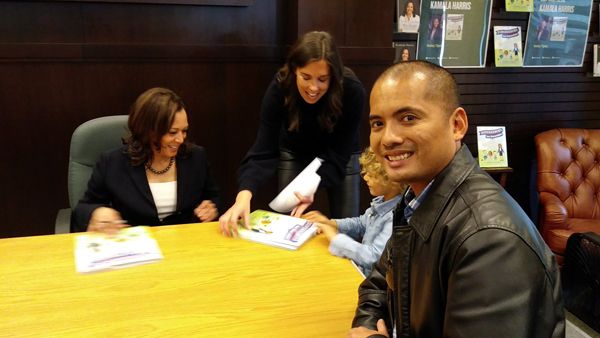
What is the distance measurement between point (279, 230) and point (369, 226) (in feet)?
1.06

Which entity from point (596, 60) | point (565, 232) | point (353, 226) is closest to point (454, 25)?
point (596, 60)

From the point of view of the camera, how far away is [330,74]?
209 cm

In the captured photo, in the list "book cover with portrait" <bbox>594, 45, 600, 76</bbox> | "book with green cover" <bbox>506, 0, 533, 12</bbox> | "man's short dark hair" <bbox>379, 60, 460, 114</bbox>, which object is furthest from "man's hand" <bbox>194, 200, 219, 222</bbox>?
"book cover with portrait" <bbox>594, 45, 600, 76</bbox>

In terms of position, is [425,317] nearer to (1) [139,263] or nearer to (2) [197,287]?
(2) [197,287]

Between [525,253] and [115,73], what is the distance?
7.95 feet

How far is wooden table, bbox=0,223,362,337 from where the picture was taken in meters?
1.25

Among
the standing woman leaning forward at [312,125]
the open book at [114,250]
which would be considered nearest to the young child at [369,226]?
the standing woman leaning forward at [312,125]

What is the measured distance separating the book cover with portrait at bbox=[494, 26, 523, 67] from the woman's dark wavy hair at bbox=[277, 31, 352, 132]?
5.13 ft

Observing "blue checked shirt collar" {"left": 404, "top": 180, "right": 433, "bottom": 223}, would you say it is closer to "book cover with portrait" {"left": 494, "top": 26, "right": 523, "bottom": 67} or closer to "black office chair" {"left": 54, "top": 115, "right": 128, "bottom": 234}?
"black office chair" {"left": 54, "top": 115, "right": 128, "bottom": 234}

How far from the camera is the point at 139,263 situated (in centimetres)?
157

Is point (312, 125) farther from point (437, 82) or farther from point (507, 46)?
point (507, 46)

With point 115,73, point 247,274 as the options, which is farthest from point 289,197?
Answer: point 115,73

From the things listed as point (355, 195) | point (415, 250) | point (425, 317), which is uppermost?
point (415, 250)

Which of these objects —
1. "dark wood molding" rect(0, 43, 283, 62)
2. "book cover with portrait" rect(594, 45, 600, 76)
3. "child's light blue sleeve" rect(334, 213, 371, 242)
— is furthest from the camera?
"book cover with portrait" rect(594, 45, 600, 76)
